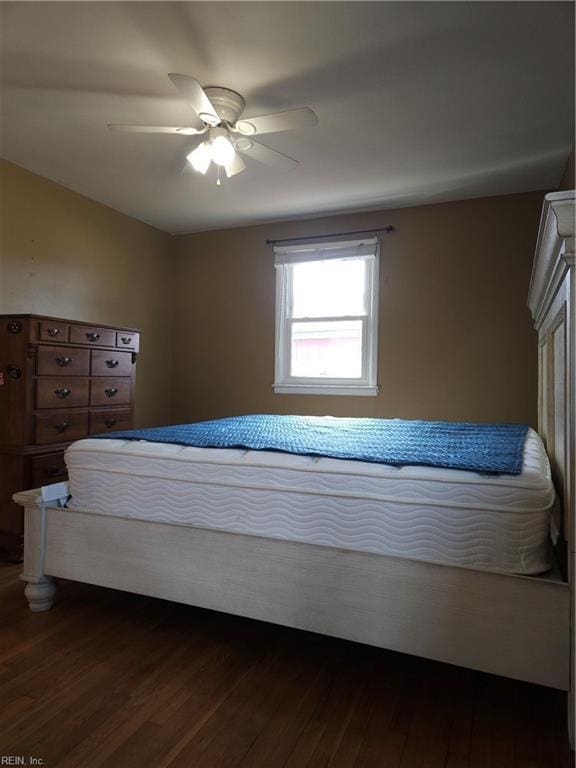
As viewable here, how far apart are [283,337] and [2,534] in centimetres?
251

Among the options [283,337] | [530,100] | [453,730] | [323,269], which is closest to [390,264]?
[323,269]

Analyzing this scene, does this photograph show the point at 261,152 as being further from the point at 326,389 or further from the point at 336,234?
the point at 326,389

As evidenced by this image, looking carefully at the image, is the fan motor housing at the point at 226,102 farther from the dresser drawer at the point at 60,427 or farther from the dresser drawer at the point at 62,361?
the dresser drawer at the point at 60,427

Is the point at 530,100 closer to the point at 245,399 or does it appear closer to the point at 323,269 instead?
the point at 323,269

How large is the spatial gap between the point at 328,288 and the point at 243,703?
10.6ft

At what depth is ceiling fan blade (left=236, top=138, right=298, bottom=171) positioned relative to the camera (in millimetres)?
2322

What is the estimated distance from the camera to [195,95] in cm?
192

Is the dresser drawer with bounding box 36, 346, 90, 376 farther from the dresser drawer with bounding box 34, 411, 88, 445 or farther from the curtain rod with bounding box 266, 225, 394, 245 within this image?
the curtain rod with bounding box 266, 225, 394, 245

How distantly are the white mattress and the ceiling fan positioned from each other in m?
1.41

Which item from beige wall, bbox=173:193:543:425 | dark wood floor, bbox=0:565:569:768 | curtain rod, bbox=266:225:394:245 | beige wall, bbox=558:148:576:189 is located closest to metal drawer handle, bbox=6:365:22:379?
dark wood floor, bbox=0:565:569:768

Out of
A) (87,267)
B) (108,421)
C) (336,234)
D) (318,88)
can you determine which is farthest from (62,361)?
(336,234)

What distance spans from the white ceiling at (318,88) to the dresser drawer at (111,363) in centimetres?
121

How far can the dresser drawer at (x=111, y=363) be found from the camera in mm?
3012

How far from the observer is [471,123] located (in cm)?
252
